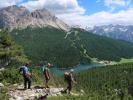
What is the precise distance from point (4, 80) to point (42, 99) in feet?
81.2

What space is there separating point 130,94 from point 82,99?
15.2ft

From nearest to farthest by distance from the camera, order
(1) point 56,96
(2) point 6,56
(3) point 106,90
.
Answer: (1) point 56,96
(3) point 106,90
(2) point 6,56

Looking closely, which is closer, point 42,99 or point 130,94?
point 42,99

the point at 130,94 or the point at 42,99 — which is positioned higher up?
the point at 42,99

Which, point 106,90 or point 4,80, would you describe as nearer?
point 106,90

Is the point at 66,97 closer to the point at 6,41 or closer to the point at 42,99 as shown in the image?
the point at 42,99

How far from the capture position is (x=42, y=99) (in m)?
21.1

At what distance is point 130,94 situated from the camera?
3328 centimetres

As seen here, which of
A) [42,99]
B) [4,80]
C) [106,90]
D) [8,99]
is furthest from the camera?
[4,80]

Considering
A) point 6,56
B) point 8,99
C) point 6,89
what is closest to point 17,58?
point 6,56

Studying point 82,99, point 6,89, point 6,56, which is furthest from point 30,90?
point 6,56

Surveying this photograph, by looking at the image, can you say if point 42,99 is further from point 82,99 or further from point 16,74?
point 16,74

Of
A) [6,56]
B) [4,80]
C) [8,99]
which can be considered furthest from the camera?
[6,56]

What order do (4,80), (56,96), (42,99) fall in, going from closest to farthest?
(42,99), (56,96), (4,80)
